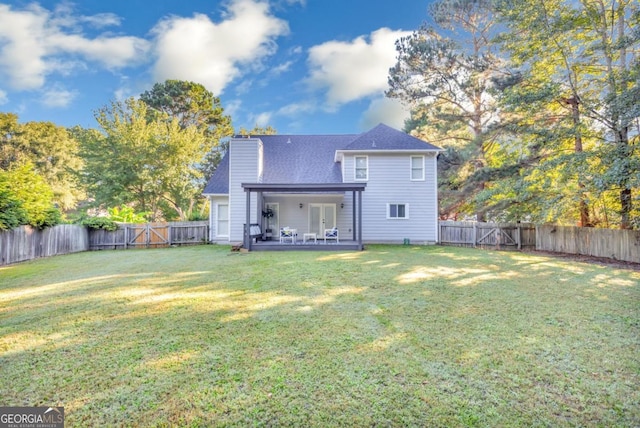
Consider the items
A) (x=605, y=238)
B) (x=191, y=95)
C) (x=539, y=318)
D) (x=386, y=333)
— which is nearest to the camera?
(x=386, y=333)

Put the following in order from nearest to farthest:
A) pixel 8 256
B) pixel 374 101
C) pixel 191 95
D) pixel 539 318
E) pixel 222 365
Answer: pixel 222 365 < pixel 539 318 < pixel 8 256 < pixel 374 101 < pixel 191 95

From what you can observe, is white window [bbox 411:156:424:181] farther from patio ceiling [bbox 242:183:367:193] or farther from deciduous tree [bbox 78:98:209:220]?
deciduous tree [bbox 78:98:209:220]

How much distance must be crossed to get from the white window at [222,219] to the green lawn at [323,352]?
8928 millimetres

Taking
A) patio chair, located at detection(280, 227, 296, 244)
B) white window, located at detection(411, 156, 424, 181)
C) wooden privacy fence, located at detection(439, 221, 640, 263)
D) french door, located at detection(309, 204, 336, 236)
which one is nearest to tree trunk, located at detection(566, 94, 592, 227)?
wooden privacy fence, located at detection(439, 221, 640, 263)

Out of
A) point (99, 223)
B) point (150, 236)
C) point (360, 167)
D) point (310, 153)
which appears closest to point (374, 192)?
point (360, 167)

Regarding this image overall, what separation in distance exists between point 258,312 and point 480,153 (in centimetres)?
1524

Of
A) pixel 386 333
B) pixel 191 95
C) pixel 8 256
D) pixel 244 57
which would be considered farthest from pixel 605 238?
pixel 191 95

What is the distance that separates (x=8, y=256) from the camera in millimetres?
9422

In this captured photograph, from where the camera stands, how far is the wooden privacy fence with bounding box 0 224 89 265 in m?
9.42

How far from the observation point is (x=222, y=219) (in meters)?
15.3

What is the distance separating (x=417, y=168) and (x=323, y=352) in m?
13.0

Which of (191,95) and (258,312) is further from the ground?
(191,95)

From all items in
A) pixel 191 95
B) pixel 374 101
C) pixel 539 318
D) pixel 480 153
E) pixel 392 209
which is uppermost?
pixel 191 95

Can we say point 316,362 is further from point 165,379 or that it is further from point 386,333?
point 165,379
